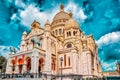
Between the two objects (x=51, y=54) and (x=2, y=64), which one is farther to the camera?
(x=2, y=64)

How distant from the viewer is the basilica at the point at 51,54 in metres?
36.9

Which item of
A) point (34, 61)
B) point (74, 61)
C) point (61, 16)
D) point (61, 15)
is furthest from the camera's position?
point (61, 15)

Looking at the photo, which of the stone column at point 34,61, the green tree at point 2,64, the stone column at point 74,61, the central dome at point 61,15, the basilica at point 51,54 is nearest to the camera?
the stone column at point 34,61

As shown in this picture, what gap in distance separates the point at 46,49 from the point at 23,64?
6.79 metres

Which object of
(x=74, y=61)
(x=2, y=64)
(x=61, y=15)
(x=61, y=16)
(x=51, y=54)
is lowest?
(x=2, y=64)

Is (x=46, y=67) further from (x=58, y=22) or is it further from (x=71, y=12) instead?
(x=71, y=12)

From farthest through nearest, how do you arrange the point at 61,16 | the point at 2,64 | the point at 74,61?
the point at 61,16
the point at 2,64
the point at 74,61

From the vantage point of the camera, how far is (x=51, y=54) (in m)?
39.8

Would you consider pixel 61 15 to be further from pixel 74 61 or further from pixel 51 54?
pixel 74 61

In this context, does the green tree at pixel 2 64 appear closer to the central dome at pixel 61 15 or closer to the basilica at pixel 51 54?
the basilica at pixel 51 54

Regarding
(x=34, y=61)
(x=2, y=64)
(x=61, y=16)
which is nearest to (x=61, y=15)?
(x=61, y=16)

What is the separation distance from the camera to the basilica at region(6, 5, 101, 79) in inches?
1453

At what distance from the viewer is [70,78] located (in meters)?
34.4

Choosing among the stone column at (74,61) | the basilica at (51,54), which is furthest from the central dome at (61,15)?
the stone column at (74,61)
